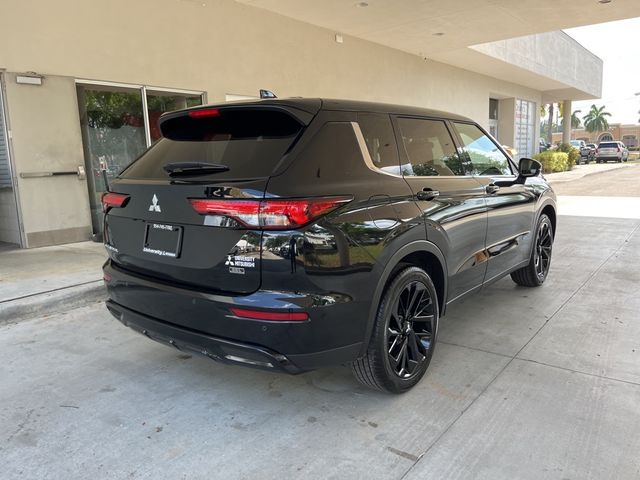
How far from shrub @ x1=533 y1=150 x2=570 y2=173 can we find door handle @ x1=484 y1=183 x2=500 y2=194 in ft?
74.2

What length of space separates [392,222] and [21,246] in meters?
6.68

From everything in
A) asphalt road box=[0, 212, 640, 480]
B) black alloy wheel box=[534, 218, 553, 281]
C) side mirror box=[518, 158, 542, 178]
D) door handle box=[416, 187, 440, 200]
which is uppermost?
side mirror box=[518, 158, 542, 178]

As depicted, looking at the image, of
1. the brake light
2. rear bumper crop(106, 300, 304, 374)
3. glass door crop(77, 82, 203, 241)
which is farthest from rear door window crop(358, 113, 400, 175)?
glass door crop(77, 82, 203, 241)

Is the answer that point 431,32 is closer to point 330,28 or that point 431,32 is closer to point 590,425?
point 330,28

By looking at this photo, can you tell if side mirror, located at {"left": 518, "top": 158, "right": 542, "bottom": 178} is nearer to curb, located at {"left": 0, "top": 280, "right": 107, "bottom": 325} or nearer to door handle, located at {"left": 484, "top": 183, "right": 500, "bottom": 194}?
door handle, located at {"left": 484, "top": 183, "right": 500, "bottom": 194}

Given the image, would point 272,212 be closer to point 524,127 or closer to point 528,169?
point 528,169

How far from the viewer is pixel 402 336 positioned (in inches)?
126

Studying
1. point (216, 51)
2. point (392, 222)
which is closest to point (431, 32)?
point (216, 51)

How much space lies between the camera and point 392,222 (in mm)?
2953

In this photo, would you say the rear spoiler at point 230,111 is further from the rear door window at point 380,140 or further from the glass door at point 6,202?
the glass door at point 6,202

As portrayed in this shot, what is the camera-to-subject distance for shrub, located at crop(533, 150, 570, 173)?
25484 millimetres

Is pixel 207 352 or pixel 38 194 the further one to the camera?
pixel 38 194

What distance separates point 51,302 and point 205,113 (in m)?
3.08

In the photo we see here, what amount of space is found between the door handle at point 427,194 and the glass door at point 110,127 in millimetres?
6125
